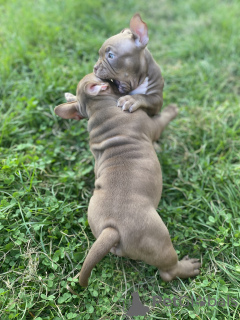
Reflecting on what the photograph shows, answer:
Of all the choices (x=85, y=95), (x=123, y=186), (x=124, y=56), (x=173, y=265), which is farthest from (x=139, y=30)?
(x=173, y=265)

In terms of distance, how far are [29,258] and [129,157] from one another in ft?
4.63

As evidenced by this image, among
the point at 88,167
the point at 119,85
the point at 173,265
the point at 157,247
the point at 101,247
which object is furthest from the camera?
the point at 88,167

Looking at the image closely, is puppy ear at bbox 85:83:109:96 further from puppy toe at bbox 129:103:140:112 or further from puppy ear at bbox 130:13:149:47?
puppy ear at bbox 130:13:149:47

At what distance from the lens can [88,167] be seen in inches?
158

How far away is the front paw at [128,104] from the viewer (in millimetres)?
3209

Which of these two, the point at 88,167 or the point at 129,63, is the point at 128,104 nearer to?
the point at 129,63

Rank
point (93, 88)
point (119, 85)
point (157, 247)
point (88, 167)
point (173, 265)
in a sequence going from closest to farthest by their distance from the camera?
point (157, 247), point (173, 265), point (93, 88), point (119, 85), point (88, 167)

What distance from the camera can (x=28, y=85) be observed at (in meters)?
4.68

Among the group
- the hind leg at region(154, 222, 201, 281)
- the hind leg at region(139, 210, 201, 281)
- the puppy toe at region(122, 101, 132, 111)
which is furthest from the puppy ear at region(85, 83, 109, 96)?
the hind leg at region(154, 222, 201, 281)

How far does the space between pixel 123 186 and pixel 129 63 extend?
4.33ft

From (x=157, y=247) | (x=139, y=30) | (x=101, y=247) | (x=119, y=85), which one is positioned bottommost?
(x=157, y=247)

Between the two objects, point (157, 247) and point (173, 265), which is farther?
point (173, 265)

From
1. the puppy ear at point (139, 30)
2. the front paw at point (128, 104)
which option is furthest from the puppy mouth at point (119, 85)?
the puppy ear at point (139, 30)

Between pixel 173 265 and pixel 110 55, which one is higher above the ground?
pixel 110 55
